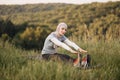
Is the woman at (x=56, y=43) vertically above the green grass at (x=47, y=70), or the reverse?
the woman at (x=56, y=43)

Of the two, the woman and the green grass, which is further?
the woman

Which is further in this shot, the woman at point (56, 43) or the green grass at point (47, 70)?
the woman at point (56, 43)

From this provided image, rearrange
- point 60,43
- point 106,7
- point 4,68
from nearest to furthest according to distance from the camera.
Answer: point 4,68 < point 60,43 < point 106,7

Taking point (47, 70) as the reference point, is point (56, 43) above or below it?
above

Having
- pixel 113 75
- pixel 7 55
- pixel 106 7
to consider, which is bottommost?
pixel 113 75

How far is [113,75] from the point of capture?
5.15 metres

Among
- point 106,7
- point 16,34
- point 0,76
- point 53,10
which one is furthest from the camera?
point 53,10

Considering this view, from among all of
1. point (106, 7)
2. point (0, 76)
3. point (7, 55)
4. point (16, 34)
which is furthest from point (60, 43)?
point (106, 7)

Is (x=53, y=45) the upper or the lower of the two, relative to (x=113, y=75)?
upper

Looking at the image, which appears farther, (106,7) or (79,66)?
(106,7)

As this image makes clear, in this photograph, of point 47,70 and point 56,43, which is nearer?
point 47,70

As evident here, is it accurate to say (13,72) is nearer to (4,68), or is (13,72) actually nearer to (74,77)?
(4,68)

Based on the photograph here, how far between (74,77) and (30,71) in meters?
0.60

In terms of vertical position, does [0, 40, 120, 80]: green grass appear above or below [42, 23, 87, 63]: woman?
below
